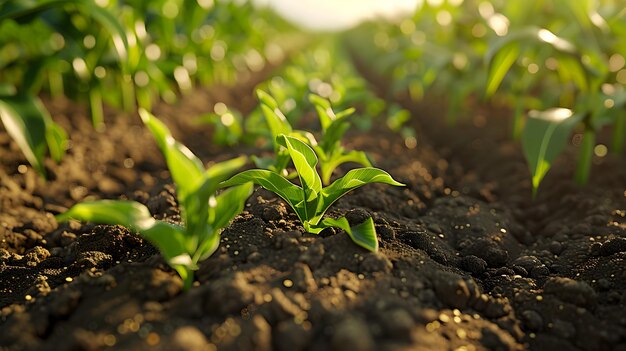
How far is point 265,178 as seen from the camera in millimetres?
1371

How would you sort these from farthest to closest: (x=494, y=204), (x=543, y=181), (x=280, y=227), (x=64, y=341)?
1. (x=543, y=181)
2. (x=494, y=204)
3. (x=280, y=227)
4. (x=64, y=341)

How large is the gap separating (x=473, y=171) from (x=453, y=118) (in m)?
1.15

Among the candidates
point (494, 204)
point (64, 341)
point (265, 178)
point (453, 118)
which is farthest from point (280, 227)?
point (453, 118)

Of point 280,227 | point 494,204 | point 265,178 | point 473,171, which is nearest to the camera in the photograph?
point 265,178

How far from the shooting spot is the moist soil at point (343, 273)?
103cm

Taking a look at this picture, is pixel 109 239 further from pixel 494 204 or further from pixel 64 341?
pixel 494 204

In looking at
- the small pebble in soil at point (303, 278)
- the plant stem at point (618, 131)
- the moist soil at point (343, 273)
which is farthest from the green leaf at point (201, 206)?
the plant stem at point (618, 131)

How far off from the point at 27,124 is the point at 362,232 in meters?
1.51

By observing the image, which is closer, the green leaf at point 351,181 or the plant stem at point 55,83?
the green leaf at point 351,181

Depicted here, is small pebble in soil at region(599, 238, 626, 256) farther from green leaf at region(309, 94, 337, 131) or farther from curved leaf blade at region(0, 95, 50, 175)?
curved leaf blade at region(0, 95, 50, 175)

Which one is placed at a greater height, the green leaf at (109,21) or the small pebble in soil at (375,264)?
the green leaf at (109,21)

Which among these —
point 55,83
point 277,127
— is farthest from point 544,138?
point 55,83

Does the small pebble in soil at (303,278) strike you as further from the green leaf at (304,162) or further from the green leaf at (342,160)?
the green leaf at (342,160)

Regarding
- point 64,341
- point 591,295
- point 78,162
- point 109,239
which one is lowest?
point 78,162
